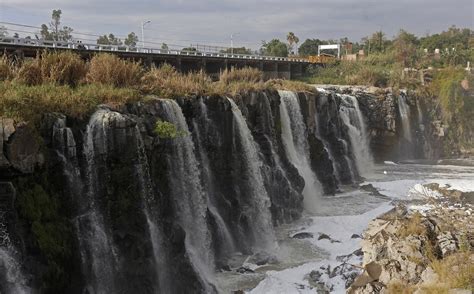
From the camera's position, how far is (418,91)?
44531 mm

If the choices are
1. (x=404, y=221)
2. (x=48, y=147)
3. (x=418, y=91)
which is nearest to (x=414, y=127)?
(x=418, y=91)

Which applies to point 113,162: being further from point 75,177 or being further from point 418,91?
point 418,91

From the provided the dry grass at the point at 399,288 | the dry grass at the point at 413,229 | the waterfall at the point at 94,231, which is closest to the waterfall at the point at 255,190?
Result: the waterfall at the point at 94,231

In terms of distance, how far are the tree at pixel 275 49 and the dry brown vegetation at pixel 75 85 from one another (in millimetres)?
58378

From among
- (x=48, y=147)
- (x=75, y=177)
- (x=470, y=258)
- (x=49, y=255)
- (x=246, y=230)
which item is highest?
(x=48, y=147)

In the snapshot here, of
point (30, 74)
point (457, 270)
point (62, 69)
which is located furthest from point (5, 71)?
point (457, 270)

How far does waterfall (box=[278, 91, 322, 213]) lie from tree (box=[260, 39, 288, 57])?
168ft

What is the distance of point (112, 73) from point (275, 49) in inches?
2537

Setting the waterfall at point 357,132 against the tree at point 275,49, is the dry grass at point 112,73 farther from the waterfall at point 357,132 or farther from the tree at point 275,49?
the tree at point 275,49

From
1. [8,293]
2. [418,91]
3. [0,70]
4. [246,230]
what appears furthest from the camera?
[418,91]

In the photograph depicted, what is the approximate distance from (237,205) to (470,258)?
488 inches

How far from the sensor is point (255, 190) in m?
23.5

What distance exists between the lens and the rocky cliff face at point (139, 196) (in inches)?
544

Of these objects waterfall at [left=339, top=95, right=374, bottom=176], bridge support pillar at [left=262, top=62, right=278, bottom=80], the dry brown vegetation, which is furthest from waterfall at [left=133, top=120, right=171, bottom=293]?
bridge support pillar at [left=262, top=62, right=278, bottom=80]
